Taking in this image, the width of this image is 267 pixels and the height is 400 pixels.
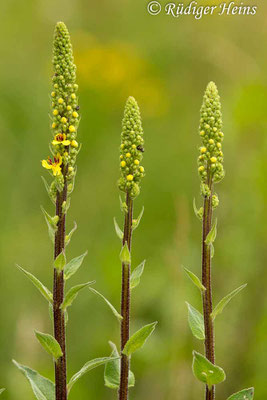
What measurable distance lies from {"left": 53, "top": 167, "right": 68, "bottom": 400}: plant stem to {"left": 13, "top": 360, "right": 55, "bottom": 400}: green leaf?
0.09 meters

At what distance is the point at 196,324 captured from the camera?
8.45 feet

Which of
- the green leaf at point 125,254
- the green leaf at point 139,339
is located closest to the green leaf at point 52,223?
the green leaf at point 125,254

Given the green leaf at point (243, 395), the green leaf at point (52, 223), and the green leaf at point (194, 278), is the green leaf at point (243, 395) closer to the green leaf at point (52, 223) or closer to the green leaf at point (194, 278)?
the green leaf at point (194, 278)

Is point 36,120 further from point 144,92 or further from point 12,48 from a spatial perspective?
point 12,48

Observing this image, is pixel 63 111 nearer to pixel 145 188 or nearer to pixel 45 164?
pixel 45 164

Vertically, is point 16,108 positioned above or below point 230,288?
above

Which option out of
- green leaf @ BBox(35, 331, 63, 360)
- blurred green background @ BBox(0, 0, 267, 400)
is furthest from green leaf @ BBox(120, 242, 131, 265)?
blurred green background @ BBox(0, 0, 267, 400)

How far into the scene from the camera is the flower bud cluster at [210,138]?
244 cm

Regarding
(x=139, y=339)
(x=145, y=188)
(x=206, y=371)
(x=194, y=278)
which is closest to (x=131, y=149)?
(x=194, y=278)

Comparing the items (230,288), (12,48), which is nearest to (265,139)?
(230,288)

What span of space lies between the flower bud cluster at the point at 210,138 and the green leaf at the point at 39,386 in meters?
0.91

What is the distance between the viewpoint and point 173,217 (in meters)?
7.00

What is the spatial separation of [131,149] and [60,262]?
1.50 feet

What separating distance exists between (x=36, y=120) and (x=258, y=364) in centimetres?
355
